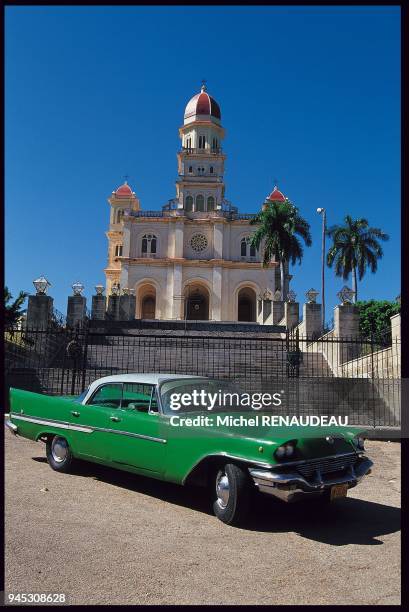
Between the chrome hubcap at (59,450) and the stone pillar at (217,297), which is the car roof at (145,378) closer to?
the chrome hubcap at (59,450)

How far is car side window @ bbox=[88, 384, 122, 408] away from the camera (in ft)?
→ 17.7

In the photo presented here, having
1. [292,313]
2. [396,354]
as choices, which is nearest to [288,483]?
[396,354]

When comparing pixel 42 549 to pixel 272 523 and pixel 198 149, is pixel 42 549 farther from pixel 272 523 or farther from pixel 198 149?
pixel 198 149

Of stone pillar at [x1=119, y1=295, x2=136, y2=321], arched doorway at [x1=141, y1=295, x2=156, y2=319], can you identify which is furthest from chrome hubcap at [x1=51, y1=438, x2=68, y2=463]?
arched doorway at [x1=141, y1=295, x2=156, y2=319]

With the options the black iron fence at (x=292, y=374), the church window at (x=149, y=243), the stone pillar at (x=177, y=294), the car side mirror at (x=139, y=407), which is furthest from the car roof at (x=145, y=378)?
the church window at (x=149, y=243)

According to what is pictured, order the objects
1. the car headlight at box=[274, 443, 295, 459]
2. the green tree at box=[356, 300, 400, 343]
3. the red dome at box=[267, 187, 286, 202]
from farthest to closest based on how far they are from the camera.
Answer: the red dome at box=[267, 187, 286, 202], the green tree at box=[356, 300, 400, 343], the car headlight at box=[274, 443, 295, 459]

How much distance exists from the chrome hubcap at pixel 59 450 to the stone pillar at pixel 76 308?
1578 centimetres

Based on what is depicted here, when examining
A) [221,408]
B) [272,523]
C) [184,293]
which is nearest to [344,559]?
[272,523]

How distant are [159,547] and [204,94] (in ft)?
181

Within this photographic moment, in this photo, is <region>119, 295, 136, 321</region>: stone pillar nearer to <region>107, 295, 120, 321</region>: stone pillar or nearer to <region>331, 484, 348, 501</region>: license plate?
<region>107, 295, 120, 321</region>: stone pillar

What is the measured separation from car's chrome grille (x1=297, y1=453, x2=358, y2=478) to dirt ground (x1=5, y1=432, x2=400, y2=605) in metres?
0.49

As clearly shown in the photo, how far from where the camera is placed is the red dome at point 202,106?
51.1 m

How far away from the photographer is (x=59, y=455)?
583cm

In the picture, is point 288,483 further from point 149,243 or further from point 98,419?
point 149,243
